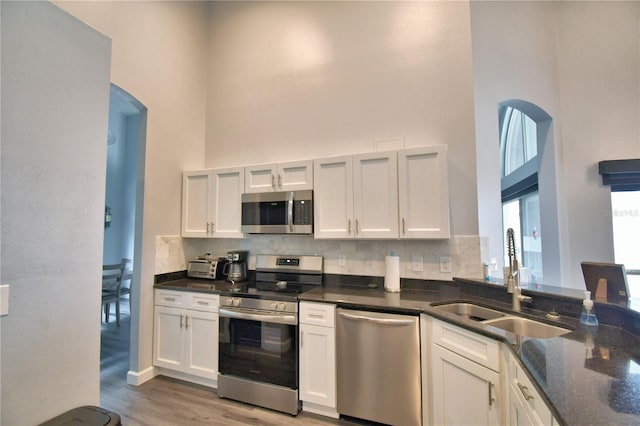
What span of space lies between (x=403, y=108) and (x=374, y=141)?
0.43 m

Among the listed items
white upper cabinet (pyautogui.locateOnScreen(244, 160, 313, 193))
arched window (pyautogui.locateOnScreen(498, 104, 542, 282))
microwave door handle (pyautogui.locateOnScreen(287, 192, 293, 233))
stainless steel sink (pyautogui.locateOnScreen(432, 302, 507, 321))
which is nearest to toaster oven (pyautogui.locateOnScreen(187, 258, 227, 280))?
white upper cabinet (pyautogui.locateOnScreen(244, 160, 313, 193))

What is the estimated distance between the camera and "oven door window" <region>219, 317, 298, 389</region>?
229 cm

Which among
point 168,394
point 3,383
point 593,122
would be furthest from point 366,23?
point 168,394

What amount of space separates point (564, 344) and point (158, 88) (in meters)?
4.02

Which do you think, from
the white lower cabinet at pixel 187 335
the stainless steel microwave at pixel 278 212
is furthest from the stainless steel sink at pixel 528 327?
the white lower cabinet at pixel 187 335

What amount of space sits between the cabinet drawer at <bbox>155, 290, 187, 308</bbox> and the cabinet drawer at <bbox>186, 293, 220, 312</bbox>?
0.29ft

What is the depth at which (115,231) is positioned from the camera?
543cm

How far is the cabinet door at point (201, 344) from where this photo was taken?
257cm

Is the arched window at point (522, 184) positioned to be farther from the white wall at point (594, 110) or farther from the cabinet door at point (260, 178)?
the cabinet door at point (260, 178)

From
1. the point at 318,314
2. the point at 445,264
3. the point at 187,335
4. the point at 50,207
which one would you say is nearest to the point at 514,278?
the point at 445,264

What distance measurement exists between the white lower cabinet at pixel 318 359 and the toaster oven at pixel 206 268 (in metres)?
1.34

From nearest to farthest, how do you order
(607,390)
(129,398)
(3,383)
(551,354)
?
(607,390) → (3,383) → (551,354) → (129,398)

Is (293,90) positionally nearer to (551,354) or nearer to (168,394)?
(551,354)

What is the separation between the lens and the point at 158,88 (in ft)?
10.0
